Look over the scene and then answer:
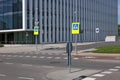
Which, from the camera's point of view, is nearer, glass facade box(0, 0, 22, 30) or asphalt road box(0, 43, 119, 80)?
asphalt road box(0, 43, 119, 80)

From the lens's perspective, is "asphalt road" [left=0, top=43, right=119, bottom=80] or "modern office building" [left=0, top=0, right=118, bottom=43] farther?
"modern office building" [left=0, top=0, right=118, bottom=43]

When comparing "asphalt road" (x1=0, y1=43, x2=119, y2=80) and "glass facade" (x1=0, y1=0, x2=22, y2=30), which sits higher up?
"glass facade" (x1=0, y1=0, x2=22, y2=30)

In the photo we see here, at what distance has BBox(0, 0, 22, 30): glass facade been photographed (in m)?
66.9

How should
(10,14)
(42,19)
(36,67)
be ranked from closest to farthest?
(36,67) → (10,14) → (42,19)

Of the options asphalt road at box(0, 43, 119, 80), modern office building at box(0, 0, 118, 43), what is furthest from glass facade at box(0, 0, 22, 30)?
asphalt road at box(0, 43, 119, 80)

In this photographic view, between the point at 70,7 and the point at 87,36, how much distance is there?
1364 centimetres

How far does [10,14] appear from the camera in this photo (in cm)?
6925

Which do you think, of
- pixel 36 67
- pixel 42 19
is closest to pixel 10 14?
pixel 42 19

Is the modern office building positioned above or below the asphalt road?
above

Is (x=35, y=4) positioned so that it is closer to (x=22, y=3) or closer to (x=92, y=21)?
(x=22, y=3)

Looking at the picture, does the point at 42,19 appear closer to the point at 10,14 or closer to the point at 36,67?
the point at 10,14

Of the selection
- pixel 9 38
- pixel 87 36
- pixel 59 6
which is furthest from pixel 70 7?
pixel 9 38

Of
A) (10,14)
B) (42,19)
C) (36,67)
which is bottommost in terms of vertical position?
(36,67)

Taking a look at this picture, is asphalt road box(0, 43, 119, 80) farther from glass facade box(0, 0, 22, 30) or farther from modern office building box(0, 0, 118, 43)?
glass facade box(0, 0, 22, 30)
